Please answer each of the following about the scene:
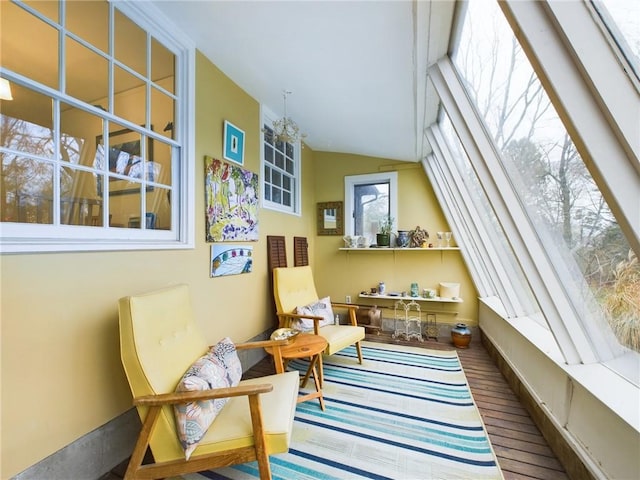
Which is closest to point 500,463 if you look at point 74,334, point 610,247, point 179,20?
point 610,247

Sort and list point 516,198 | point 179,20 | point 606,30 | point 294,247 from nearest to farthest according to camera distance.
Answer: point 606,30 → point 516,198 → point 179,20 → point 294,247

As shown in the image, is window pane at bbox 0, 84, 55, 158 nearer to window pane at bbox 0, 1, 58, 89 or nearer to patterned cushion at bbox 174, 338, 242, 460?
window pane at bbox 0, 1, 58, 89

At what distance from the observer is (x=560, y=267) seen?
1.64 m

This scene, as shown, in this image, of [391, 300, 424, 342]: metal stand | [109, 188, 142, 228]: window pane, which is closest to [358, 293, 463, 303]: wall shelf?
[391, 300, 424, 342]: metal stand

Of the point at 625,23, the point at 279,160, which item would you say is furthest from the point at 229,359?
the point at 279,160

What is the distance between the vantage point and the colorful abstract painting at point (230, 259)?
2529 millimetres

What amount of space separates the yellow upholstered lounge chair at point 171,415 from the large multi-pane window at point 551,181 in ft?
5.65

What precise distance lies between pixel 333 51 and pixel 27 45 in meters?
1.90

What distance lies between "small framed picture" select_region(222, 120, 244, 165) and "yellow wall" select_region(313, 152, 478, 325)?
2.04 m

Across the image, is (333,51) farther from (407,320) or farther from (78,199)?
(407,320)

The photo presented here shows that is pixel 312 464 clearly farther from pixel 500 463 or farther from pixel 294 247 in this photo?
pixel 294 247

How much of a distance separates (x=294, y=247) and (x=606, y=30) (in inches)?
139

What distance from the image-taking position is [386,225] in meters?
4.24

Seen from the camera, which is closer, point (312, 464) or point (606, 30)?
point (606, 30)
